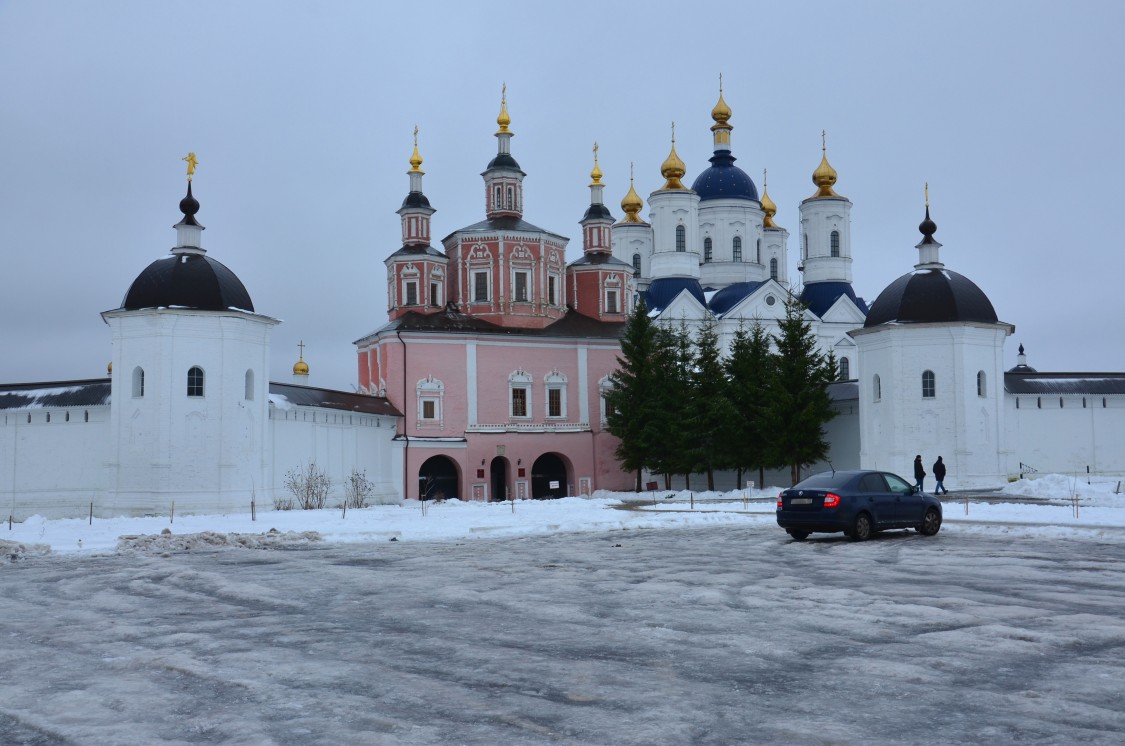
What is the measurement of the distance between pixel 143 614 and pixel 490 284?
116 feet

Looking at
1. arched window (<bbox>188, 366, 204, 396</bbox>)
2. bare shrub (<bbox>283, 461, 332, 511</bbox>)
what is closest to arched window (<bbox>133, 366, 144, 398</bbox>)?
arched window (<bbox>188, 366, 204, 396</bbox>)

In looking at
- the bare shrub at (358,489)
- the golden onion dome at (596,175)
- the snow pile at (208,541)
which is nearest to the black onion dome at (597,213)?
the golden onion dome at (596,175)

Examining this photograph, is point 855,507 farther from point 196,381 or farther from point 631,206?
point 631,206

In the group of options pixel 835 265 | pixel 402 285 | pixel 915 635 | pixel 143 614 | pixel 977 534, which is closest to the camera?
pixel 915 635

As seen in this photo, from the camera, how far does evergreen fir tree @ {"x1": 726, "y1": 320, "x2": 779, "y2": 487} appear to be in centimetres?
3788

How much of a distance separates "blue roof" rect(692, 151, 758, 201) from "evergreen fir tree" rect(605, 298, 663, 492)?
1963cm

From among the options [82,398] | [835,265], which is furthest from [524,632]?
[835,265]

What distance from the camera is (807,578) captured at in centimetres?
1266

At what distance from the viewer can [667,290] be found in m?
55.9

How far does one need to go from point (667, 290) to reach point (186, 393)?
1195 inches

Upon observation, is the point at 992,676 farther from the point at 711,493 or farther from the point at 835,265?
the point at 835,265

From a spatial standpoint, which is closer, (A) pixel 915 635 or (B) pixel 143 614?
(A) pixel 915 635

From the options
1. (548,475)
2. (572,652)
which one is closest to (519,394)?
(548,475)

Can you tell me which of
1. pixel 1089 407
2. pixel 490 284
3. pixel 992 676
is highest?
pixel 490 284
